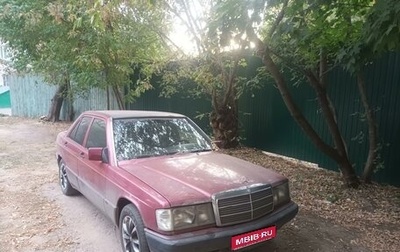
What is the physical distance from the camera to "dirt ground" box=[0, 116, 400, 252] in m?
3.69

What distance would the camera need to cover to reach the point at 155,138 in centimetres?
405

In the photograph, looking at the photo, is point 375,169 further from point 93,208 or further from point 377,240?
point 93,208

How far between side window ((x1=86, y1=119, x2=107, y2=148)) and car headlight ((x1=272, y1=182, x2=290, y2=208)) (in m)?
2.10

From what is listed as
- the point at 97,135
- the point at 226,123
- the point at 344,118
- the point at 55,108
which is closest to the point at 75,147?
the point at 97,135

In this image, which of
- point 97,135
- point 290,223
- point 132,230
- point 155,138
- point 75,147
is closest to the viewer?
point 132,230

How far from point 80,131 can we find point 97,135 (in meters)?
0.73

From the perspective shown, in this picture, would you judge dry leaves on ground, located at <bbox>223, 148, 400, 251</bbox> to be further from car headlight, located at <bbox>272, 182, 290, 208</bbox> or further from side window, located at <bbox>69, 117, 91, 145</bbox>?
side window, located at <bbox>69, 117, 91, 145</bbox>

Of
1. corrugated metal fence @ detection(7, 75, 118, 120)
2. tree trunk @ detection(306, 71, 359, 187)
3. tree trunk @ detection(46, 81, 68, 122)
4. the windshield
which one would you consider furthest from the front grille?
tree trunk @ detection(46, 81, 68, 122)

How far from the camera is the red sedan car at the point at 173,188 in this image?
2758mm

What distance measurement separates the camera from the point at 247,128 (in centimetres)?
876

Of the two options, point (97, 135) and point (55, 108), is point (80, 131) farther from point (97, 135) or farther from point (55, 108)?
point (55, 108)

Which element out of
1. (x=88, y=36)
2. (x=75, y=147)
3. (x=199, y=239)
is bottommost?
(x=199, y=239)

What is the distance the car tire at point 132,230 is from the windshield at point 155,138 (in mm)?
677

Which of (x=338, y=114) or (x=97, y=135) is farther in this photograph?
(x=338, y=114)
